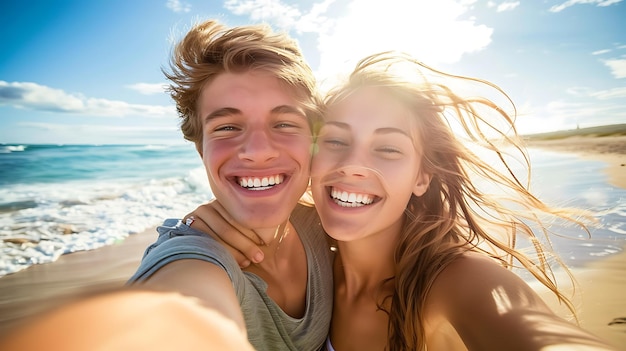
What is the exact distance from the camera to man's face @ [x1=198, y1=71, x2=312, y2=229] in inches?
88.5

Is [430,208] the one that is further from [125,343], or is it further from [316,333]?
[125,343]

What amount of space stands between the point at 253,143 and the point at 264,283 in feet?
2.78

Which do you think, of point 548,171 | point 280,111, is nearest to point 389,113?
point 280,111

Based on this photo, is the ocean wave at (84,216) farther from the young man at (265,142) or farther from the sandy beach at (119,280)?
the young man at (265,142)

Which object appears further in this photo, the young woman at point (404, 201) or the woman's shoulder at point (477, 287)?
the young woman at point (404, 201)

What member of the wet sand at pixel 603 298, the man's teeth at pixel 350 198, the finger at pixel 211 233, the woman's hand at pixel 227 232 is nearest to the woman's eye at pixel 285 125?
the man's teeth at pixel 350 198

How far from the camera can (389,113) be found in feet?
7.61

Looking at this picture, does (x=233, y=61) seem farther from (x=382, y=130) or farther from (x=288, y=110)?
(x=382, y=130)

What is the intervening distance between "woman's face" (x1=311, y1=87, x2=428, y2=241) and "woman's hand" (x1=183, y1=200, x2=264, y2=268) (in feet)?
1.86

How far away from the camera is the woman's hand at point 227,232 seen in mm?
2055

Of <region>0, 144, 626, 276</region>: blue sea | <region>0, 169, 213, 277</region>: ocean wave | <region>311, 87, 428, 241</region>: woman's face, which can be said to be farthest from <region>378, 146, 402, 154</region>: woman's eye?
<region>0, 169, 213, 277</region>: ocean wave

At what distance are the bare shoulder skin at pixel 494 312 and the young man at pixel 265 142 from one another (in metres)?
0.82

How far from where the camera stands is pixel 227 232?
207 centimetres

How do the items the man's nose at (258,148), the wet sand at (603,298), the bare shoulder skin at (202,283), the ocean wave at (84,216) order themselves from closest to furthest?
the bare shoulder skin at (202,283), the man's nose at (258,148), the wet sand at (603,298), the ocean wave at (84,216)
